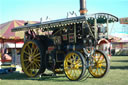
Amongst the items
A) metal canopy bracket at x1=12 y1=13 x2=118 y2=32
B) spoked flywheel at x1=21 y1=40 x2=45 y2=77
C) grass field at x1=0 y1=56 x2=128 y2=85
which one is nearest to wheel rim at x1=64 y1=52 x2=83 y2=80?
grass field at x1=0 y1=56 x2=128 y2=85

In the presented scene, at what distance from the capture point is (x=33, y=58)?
1016cm

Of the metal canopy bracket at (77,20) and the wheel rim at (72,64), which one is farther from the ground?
the metal canopy bracket at (77,20)

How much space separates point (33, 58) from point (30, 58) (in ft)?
0.59

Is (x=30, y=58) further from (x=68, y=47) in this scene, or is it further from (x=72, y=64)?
(x=72, y=64)

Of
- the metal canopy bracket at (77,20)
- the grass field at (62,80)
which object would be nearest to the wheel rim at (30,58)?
the grass field at (62,80)

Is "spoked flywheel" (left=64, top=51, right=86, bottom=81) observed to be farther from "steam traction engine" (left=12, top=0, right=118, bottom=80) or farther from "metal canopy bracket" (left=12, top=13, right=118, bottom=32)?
"metal canopy bracket" (left=12, top=13, right=118, bottom=32)

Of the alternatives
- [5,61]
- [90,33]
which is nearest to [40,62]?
[90,33]

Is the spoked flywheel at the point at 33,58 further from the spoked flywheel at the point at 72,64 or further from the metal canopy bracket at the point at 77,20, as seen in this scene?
the spoked flywheel at the point at 72,64

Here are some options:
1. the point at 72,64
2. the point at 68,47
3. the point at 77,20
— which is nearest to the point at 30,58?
the point at 68,47

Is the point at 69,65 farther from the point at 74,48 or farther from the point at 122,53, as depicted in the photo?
the point at 122,53

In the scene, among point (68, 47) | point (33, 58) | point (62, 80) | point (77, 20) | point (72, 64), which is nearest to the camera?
point (77, 20)

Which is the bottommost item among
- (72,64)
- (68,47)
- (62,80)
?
(62,80)

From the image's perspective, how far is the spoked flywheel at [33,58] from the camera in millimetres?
9789

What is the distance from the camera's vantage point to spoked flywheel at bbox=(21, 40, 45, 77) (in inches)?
385
